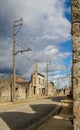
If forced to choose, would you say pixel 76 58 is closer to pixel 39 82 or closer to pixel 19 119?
pixel 19 119

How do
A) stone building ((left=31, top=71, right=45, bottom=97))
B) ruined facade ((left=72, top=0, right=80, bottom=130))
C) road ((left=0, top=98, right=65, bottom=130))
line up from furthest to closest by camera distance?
stone building ((left=31, top=71, right=45, bottom=97)) < road ((left=0, top=98, right=65, bottom=130)) < ruined facade ((left=72, top=0, right=80, bottom=130))

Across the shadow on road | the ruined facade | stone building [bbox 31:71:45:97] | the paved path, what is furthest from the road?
stone building [bbox 31:71:45:97]

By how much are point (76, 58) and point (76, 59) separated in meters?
0.02

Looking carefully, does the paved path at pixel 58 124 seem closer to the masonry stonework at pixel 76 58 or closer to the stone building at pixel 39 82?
the masonry stonework at pixel 76 58

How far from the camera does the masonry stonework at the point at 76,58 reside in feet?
16.7

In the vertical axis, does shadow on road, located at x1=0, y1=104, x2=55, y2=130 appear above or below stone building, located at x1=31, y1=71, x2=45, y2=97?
below

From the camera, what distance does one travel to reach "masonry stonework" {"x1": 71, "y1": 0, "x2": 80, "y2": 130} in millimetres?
5102

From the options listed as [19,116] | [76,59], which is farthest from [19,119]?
[76,59]

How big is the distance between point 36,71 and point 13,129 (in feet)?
223

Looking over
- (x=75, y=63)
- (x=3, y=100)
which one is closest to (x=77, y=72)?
(x=75, y=63)

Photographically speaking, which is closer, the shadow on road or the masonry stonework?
the masonry stonework

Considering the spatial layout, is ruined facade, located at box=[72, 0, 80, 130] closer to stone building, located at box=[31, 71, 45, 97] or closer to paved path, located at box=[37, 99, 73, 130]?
paved path, located at box=[37, 99, 73, 130]

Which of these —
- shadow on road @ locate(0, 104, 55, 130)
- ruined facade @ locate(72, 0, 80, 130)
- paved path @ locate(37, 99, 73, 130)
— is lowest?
shadow on road @ locate(0, 104, 55, 130)

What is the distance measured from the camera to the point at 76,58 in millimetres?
5184
